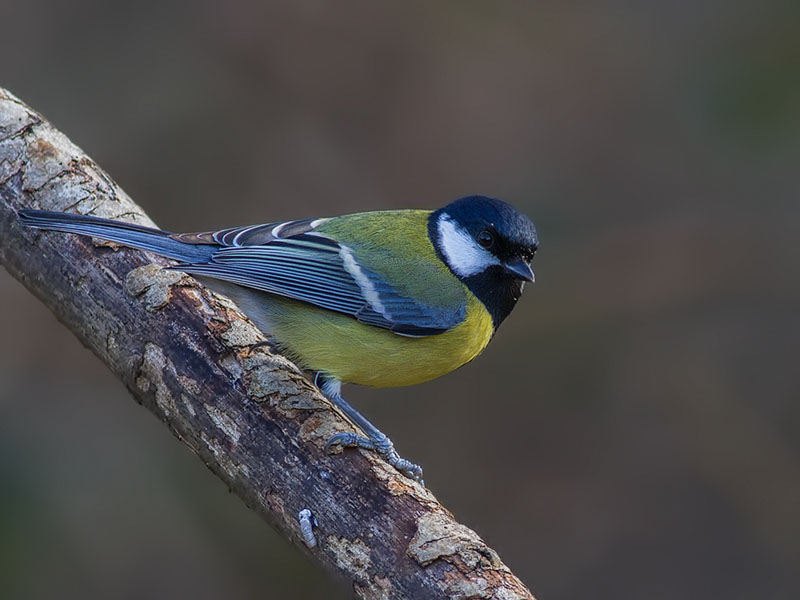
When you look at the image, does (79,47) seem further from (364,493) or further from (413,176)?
(364,493)

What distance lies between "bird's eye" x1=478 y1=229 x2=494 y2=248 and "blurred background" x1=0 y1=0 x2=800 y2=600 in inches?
96.8

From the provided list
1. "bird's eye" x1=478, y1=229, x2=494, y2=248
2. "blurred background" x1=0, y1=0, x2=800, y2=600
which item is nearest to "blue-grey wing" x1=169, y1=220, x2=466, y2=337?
"bird's eye" x1=478, y1=229, x2=494, y2=248

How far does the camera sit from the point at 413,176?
6.42 metres

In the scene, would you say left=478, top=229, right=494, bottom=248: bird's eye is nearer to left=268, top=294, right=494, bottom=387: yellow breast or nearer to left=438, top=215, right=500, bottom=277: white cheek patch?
left=438, top=215, right=500, bottom=277: white cheek patch

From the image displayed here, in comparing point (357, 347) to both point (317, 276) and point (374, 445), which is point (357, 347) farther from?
point (374, 445)

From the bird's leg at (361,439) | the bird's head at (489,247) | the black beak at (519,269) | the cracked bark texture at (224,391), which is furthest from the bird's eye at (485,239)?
the cracked bark texture at (224,391)

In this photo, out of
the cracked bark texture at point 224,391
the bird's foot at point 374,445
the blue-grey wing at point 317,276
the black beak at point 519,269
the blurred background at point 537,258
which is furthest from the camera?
the blurred background at point 537,258

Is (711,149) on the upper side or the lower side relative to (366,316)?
upper

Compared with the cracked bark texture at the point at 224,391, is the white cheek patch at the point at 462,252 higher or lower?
higher

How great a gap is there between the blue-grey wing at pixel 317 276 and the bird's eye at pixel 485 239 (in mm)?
286

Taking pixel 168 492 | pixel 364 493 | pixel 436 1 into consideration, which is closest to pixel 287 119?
pixel 436 1

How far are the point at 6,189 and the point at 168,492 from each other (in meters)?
2.35

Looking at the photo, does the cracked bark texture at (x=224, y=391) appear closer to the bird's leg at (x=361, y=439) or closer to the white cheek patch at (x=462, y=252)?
the bird's leg at (x=361, y=439)

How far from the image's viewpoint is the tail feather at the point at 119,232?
2847mm
